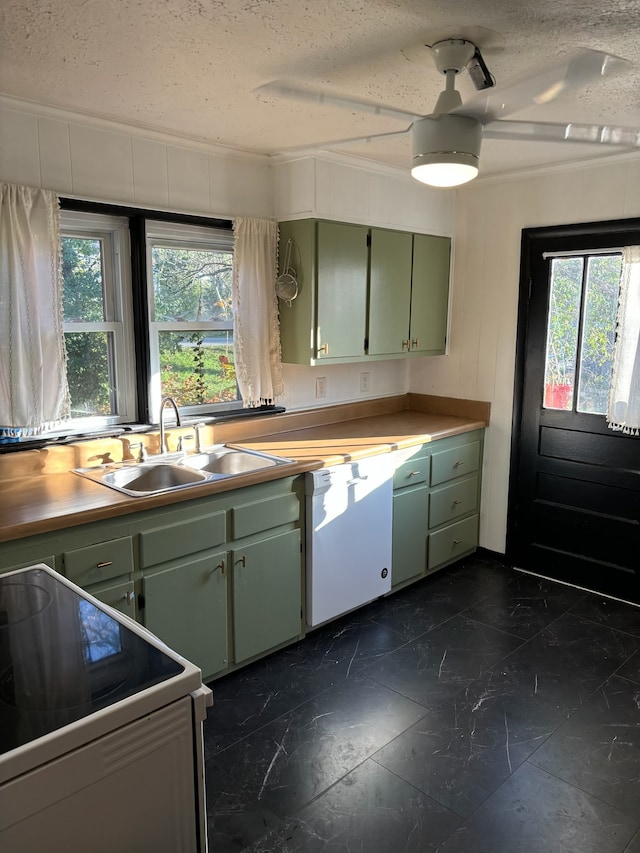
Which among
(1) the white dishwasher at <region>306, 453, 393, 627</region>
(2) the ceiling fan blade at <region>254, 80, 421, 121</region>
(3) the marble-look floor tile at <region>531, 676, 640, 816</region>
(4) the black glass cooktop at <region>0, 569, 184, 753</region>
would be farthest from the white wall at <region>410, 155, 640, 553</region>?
(4) the black glass cooktop at <region>0, 569, 184, 753</region>

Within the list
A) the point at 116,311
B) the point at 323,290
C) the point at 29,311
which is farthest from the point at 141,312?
the point at 323,290

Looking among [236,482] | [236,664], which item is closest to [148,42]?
[236,482]

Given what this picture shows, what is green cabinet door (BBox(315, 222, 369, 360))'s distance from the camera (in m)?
3.34

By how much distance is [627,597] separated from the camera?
3572mm

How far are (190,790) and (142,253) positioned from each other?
7.72 ft

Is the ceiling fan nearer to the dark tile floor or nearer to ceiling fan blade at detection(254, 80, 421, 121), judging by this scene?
ceiling fan blade at detection(254, 80, 421, 121)

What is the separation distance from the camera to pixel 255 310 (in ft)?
11.0

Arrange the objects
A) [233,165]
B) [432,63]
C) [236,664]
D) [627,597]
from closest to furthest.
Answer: [432,63] < [236,664] < [233,165] < [627,597]

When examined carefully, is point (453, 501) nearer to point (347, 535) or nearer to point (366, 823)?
point (347, 535)

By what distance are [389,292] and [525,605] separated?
1.90 metres

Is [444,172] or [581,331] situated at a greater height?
[444,172]

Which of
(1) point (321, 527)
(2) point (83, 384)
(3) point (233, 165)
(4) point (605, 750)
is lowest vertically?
(4) point (605, 750)

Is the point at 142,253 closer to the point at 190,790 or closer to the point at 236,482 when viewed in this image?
the point at 236,482

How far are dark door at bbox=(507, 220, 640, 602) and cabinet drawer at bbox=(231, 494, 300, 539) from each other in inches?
67.5
